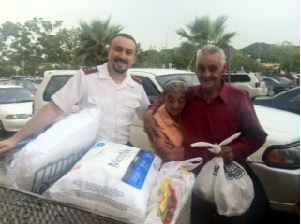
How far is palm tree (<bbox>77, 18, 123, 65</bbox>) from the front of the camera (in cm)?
267

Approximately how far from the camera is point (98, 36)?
3.20 metres

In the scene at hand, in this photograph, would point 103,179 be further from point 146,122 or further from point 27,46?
point 27,46

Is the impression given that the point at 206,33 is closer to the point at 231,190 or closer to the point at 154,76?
the point at 231,190

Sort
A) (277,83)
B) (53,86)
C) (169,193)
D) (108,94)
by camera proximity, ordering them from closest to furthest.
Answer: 1. (169,193)
2. (108,94)
3. (277,83)
4. (53,86)

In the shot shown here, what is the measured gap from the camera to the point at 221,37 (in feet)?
8.06

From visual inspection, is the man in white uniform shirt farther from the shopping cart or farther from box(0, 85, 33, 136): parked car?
box(0, 85, 33, 136): parked car

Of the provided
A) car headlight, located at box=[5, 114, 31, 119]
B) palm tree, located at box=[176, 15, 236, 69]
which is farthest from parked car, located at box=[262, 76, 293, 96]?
car headlight, located at box=[5, 114, 31, 119]

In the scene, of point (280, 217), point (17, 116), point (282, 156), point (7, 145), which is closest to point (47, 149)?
point (7, 145)

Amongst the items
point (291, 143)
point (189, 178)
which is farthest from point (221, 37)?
point (189, 178)

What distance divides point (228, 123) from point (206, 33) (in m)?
0.85

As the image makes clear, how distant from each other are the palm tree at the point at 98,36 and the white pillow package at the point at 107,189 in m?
1.21

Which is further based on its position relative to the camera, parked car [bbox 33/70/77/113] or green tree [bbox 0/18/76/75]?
parked car [bbox 33/70/77/113]

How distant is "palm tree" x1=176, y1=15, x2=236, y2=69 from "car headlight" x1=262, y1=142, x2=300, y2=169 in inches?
33.3

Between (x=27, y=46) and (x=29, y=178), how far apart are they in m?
3.74
